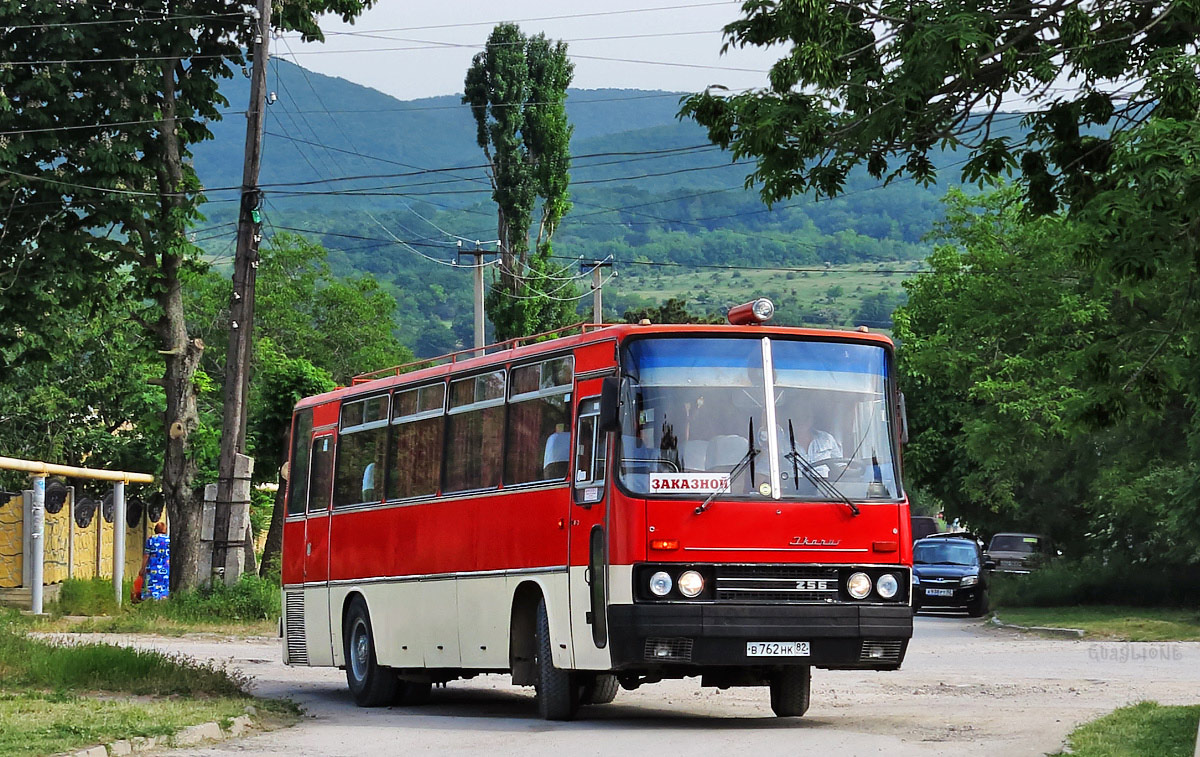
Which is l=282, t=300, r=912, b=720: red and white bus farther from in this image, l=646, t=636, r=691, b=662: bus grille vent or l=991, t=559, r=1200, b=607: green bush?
l=991, t=559, r=1200, b=607: green bush

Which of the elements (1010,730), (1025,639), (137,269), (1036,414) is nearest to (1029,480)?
(1036,414)

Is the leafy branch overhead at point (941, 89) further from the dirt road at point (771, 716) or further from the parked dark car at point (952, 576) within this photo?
the parked dark car at point (952, 576)

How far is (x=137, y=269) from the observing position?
3372 cm

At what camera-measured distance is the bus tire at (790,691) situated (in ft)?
52.3

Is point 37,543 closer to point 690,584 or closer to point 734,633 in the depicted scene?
point 690,584

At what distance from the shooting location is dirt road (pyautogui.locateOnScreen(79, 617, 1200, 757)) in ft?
44.1

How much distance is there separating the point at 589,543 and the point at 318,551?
677 centimetres

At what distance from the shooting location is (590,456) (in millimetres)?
15031

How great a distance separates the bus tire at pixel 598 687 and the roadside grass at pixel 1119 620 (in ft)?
51.5

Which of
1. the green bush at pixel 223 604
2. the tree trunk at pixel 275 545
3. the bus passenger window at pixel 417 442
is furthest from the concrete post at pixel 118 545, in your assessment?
the bus passenger window at pixel 417 442

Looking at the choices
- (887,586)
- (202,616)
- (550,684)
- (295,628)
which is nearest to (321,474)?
(295,628)

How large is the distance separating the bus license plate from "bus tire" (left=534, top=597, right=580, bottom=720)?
2.00 m

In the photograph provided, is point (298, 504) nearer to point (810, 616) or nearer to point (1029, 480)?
point (810, 616)

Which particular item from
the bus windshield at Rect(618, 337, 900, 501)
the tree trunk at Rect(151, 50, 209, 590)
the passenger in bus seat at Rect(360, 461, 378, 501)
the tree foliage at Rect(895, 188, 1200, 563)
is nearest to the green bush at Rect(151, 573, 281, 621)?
the tree trunk at Rect(151, 50, 209, 590)
